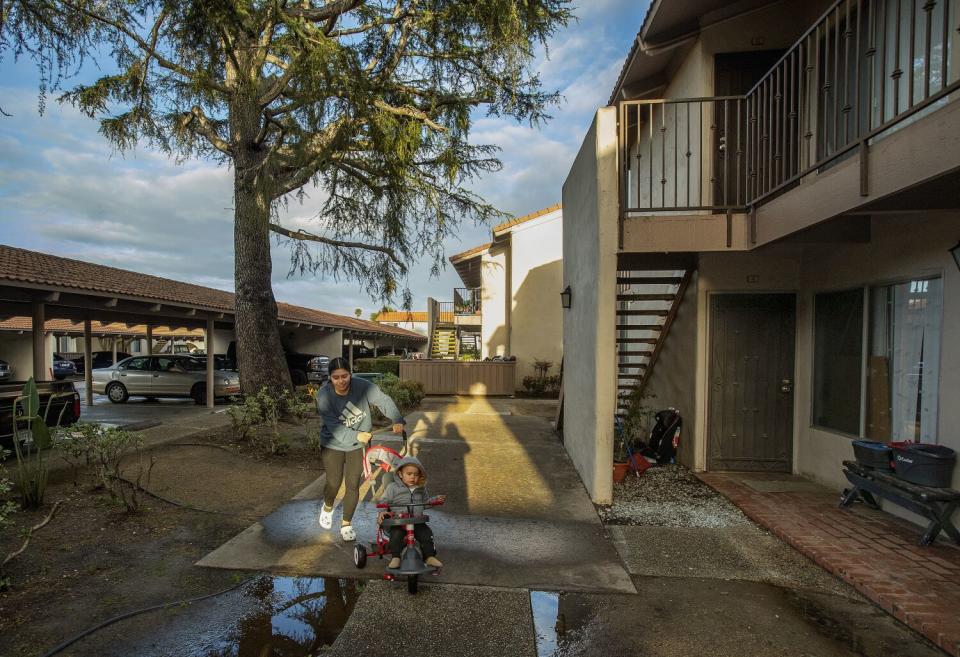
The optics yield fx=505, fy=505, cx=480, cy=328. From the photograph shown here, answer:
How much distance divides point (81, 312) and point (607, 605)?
1578cm

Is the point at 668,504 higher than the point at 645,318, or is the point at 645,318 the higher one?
the point at 645,318

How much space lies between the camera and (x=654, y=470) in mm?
6480

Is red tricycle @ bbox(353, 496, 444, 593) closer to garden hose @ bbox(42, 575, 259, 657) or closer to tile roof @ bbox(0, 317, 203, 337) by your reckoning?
garden hose @ bbox(42, 575, 259, 657)

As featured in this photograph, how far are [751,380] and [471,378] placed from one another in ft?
A: 32.0

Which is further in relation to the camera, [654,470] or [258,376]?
[258,376]

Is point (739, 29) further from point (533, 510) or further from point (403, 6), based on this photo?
point (533, 510)

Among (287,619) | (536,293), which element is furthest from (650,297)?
(536,293)

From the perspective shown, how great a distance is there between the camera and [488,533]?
438cm

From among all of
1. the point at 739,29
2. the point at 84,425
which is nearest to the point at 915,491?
the point at 739,29

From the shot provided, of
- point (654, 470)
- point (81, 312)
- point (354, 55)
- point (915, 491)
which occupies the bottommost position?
point (654, 470)

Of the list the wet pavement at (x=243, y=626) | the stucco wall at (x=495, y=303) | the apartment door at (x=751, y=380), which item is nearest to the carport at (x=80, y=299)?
the stucco wall at (x=495, y=303)

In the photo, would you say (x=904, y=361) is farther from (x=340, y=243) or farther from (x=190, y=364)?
(x=190, y=364)

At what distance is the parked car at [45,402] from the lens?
6699 mm

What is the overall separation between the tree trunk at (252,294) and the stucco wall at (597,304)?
6.37 metres
